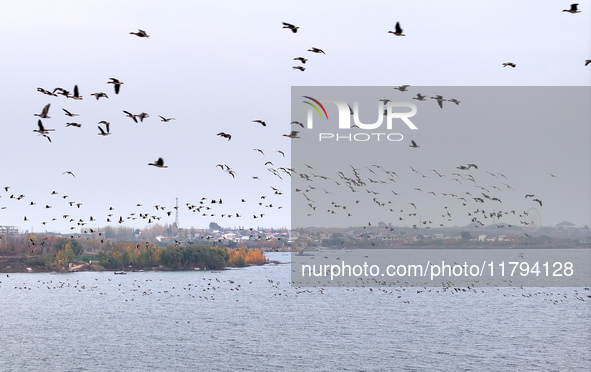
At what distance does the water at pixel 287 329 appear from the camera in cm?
9031

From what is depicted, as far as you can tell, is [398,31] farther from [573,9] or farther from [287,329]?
[287,329]

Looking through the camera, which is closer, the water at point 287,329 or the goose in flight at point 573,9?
the goose in flight at point 573,9

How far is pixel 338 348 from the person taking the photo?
99.4m

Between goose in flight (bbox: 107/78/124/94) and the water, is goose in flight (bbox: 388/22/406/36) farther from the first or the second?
the water

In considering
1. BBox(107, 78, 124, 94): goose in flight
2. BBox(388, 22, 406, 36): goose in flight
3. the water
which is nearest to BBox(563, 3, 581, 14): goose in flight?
BBox(388, 22, 406, 36): goose in flight

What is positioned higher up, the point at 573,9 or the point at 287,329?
the point at 573,9

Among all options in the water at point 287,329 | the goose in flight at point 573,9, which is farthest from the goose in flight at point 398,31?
the water at point 287,329

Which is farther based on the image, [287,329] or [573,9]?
[287,329]

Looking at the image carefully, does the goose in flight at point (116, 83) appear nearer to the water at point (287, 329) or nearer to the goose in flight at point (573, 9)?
the goose in flight at point (573, 9)

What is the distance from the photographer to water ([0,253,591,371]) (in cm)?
9031

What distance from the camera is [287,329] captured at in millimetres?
116312

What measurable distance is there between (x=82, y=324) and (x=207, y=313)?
21.5m

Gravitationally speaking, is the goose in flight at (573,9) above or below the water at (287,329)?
above


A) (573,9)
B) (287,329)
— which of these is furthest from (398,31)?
(287,329)
